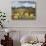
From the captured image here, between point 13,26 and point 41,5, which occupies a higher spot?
point 41,5

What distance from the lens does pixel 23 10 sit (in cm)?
468

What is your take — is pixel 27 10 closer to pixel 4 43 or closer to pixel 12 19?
pixel 12 19

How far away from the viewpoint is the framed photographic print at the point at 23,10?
183 inches

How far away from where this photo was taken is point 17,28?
4.66 m

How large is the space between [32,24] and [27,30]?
24cm

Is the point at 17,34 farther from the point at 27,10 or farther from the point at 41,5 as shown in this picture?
the point at 41,5

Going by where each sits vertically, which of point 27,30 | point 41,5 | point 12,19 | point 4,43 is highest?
point 41,5

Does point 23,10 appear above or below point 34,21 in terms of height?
above

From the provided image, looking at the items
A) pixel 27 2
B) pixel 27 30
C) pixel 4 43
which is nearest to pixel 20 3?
pixel 27 2

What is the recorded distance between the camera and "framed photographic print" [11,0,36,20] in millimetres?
4637

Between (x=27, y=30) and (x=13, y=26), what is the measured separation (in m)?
0.44

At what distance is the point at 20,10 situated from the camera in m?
4.69

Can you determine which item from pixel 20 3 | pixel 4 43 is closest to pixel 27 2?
pixel 20 3

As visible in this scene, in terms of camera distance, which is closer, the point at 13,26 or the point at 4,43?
the point at 4,43
